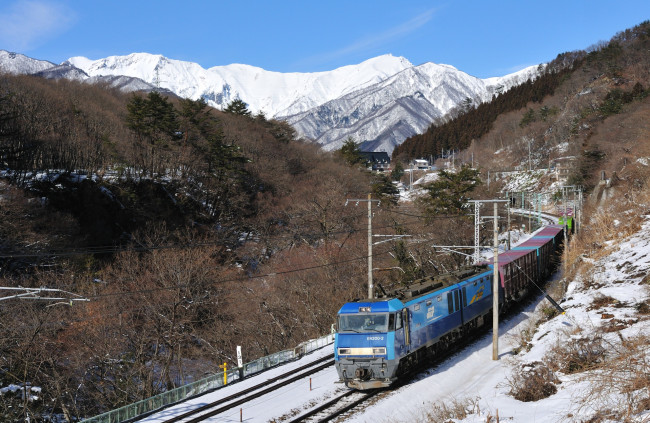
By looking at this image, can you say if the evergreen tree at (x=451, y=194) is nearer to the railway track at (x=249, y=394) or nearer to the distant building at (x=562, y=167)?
the railway track at (x=249, y=394)

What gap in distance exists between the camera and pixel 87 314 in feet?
105

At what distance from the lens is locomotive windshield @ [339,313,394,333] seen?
17094mm

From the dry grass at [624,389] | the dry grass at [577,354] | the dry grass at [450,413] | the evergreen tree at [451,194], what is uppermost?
the evergreen tree at [451,194]

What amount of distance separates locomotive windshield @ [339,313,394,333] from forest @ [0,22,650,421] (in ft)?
31.6

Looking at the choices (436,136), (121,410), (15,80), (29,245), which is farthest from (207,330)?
(436,136)

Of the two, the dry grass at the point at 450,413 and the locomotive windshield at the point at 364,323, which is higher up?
the locomotive windshield at the point at 364,323

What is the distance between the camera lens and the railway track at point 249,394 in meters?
16.2

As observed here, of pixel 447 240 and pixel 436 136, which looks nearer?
pixel 447 240

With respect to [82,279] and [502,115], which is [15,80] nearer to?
[82,279]

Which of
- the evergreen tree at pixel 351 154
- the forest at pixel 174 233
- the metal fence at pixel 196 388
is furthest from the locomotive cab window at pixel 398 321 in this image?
the evergreen tree at pixel 351 154

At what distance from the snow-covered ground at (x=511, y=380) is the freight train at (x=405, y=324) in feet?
2.84

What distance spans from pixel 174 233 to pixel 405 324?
1481 inches

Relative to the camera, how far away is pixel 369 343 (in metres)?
17.0

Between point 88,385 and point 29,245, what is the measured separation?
11.7 meters
